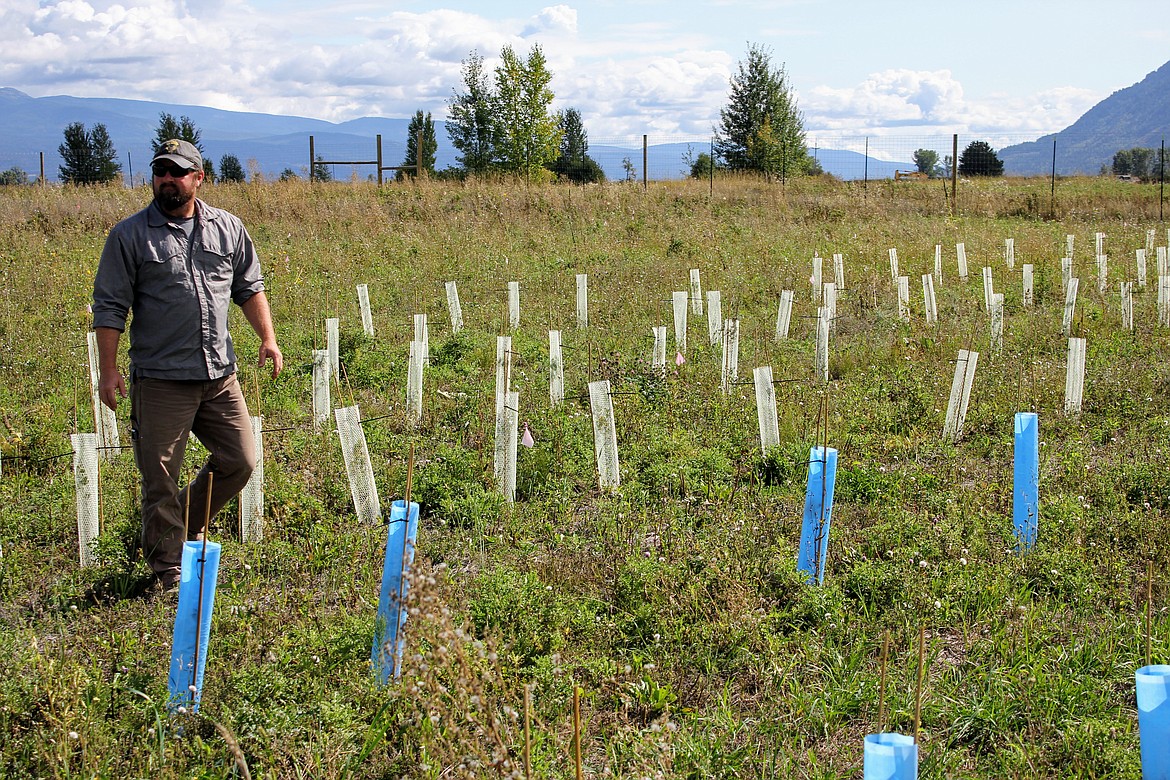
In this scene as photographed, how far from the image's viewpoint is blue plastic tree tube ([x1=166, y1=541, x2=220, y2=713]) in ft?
9.98

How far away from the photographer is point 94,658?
346 centimetres

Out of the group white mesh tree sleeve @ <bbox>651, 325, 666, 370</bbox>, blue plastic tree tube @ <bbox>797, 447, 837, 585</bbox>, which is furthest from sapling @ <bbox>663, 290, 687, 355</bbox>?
blue plastic tree tube @ <bbox>797, 447, 837, 585</bbox>

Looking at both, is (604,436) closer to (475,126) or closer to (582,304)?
(582,304)

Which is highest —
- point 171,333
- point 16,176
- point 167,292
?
point 16,176

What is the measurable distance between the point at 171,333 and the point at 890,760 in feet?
11.4

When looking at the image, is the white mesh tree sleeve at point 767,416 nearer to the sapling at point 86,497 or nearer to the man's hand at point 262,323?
the man's hand at point 262,323

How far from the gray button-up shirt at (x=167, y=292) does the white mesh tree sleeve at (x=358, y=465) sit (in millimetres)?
685

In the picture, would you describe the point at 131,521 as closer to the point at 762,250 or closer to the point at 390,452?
the point at 390,452

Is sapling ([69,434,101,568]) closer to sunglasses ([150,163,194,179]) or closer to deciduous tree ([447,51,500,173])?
sunglasses ([150,163,194,179])

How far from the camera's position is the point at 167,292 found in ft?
13.4

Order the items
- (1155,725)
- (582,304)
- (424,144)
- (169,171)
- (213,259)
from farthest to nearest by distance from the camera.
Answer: (424,144)
(582,304)
(213,259)
(169,171)
(1155,725)

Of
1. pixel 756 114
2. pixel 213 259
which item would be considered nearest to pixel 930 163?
pixel 756 114

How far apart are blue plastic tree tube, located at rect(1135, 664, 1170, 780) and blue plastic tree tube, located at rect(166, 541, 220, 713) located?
8.70 ft

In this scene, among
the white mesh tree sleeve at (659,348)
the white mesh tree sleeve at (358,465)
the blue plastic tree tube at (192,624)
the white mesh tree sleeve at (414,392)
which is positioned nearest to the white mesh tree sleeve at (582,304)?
the white mesh tree sleeve at (659,348)
